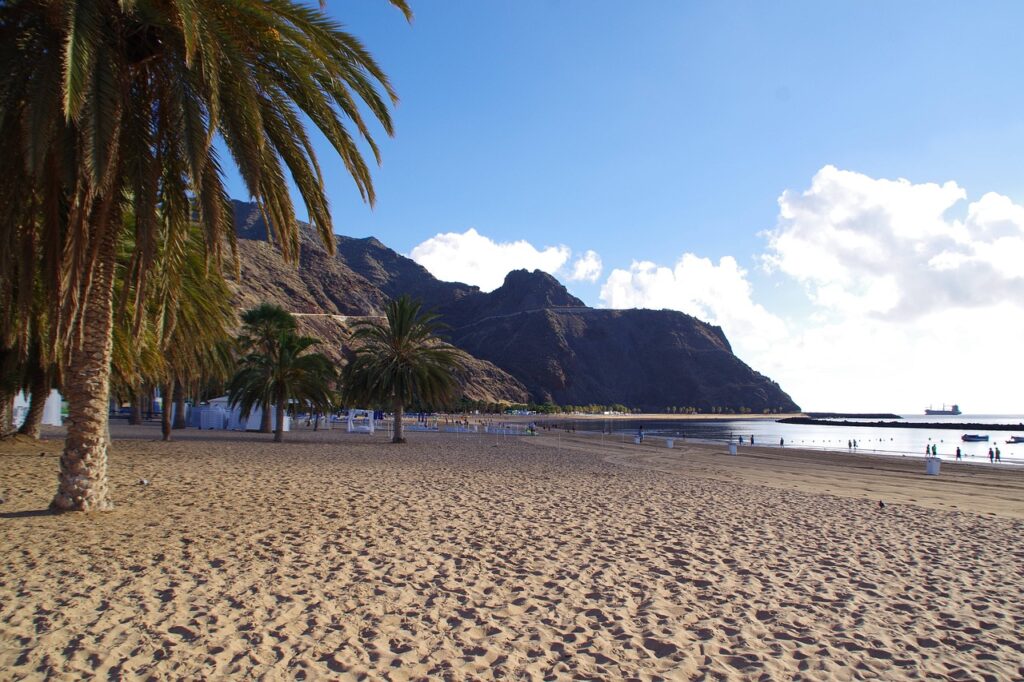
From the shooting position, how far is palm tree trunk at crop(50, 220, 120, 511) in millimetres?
7902

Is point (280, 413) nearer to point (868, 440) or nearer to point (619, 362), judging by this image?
point (868, 440)

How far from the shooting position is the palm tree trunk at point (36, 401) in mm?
17812

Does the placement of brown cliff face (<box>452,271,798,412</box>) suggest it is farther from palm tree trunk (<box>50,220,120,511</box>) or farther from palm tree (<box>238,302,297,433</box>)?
palm tree trunk (<box>50,220,120,511</box>)

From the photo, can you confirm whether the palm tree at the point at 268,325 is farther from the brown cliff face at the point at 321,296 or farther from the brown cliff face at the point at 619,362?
the brown cliff face at the point at 619,362

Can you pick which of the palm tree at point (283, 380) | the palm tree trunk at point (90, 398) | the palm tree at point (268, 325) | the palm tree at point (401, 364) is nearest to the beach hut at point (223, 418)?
the palm tree at point (268, 325)

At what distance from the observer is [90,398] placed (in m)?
7.96

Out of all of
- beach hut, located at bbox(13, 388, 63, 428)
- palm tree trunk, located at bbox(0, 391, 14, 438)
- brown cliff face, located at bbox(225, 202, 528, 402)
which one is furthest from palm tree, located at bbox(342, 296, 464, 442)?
brown cliff face, located at bbox(225, 202, 528, 402)

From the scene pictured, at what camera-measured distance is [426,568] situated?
256 inches

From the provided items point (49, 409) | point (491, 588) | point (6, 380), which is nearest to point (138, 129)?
point (491, 588)

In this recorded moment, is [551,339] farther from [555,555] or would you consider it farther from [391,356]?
[555,555]

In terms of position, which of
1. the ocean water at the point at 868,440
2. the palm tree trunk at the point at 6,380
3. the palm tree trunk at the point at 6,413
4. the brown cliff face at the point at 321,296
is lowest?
the ocean water at the point at 868,440

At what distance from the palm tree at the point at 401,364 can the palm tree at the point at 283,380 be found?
6.05 feet

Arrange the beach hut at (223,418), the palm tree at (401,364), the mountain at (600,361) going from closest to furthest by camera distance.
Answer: the palm tree at (401,364) < the beach hut at (223,418) < the mountain at (600,361)

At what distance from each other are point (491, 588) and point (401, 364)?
21881mm
